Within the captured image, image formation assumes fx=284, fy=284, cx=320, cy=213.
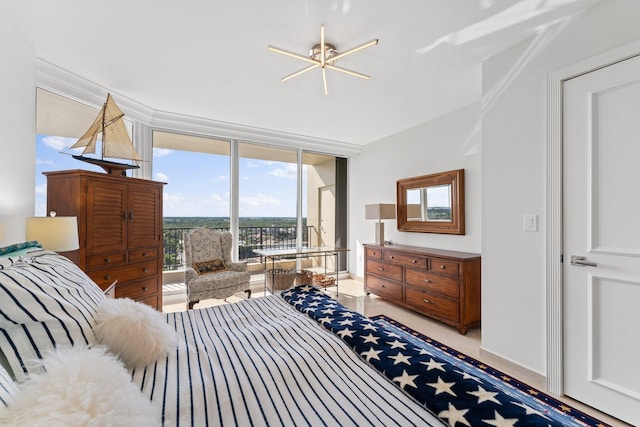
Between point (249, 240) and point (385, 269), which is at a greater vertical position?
point (249, 240)

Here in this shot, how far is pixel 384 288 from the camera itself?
404cm

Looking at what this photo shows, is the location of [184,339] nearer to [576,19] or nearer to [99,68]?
[99,68]

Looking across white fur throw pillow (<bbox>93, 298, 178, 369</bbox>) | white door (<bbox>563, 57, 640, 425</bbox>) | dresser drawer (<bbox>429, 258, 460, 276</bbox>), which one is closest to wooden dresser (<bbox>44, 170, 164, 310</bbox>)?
white fur throw pillow (<bbox>93, 298, 178, 369</bbox>)

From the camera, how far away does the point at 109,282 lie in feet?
8.32

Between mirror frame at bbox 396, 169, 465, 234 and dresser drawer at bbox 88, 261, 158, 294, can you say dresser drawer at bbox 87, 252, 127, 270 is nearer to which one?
dresser drawer at bbox 88, 261, 158, 294

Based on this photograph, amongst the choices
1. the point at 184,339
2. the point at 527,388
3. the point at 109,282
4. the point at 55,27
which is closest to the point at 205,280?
the point at 109,282

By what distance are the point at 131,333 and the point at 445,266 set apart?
3036 mm

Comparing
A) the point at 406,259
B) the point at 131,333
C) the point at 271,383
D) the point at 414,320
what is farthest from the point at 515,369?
the point at 131,333

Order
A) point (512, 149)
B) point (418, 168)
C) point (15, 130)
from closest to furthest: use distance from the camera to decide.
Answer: point (15, 130)
point (512, 149)
point (418, 168)

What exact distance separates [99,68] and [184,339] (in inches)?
105

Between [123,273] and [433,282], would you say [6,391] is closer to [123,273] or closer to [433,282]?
[123,273]

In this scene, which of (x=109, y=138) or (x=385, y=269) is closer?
(x=109, y=138)

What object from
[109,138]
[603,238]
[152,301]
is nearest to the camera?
[603,238]

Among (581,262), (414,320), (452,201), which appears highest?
(452,201)
